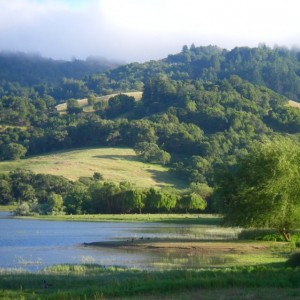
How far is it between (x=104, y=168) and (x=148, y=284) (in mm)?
153001

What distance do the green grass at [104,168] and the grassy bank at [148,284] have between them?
421 feet

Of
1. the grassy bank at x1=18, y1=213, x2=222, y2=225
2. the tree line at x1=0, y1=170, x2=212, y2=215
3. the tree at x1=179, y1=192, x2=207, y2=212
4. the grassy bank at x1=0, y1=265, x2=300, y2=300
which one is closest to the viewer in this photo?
the grassy bank at x1=0, y1=265, x2=300, y2=300

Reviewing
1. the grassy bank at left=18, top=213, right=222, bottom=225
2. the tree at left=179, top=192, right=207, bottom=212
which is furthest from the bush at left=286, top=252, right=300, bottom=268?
the tree at left=179, top=192, right=207, bottom=212

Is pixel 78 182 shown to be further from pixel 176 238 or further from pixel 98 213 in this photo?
pixel 176 238

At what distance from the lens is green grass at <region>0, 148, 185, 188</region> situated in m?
173

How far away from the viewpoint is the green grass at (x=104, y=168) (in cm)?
17325

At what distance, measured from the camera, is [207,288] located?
104 ft

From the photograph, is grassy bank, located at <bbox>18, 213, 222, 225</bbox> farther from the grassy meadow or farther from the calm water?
the grassy meadow

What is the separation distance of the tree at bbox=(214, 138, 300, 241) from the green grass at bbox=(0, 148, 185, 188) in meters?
100

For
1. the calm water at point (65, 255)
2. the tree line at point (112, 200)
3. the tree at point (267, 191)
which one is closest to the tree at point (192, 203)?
the tree line at point (112, 200)

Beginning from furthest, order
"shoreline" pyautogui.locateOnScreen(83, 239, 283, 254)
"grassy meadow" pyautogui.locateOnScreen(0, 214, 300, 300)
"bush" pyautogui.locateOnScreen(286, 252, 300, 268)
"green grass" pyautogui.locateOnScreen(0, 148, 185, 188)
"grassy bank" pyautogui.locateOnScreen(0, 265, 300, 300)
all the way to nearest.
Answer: "green grass" pyautogui.locateOnScreen(0, 148, 185, 188) → "shoreline" pyautogui.locateOnScreen(83, 239, 283, 254) → "bush" pyautogui.locateOnScreen(286, 252, 300, 268) → "grassy bank" pyautogui.locateOnScreen(0, 265, 300, 300) → "grassy meadow" pyautogui.locateOnScreen(0, 214, 300, 300)

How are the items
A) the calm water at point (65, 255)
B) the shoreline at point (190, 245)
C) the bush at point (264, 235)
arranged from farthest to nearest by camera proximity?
the bush at point (264, 235), the shoreline at point (190, 245), the calm water at point (65, 255)

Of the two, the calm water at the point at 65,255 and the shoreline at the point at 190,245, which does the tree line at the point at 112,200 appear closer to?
the calm water at the point at 65,255

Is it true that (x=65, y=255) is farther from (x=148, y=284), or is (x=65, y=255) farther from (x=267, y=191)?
(x=148, y=284)
